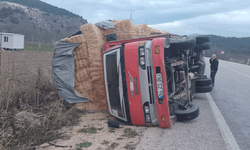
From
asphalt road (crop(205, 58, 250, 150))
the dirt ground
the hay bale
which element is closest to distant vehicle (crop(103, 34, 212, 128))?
the dirt ground

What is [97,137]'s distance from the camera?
4.68m

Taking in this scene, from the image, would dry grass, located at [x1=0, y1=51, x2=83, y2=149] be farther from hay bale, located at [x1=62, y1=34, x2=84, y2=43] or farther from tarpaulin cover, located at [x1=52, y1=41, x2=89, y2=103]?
hay bale, located at [x1=62, y1=34, x2=84, y2=43]

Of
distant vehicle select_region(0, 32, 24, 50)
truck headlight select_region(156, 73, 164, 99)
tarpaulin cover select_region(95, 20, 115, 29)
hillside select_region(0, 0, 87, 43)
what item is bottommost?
truck headlight select_region(156, 73, 164, 99)

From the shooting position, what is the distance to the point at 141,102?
4.96m

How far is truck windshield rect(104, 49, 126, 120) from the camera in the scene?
17.1ft

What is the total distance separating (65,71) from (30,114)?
2023mm

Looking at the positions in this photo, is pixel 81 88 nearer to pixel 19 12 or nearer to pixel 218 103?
pixel 218 103

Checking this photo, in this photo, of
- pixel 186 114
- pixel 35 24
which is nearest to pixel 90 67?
pixel 186 114

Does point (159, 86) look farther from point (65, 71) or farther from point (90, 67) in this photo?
point (65, 71)

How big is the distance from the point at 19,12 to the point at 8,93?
245 ft

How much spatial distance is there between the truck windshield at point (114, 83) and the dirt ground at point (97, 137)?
1.30 ft

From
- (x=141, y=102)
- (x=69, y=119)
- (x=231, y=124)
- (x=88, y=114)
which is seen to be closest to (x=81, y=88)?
(x=88, y=114)

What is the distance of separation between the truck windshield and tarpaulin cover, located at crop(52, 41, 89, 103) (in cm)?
151

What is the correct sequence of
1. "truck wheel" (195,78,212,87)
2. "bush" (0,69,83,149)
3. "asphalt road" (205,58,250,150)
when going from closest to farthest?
"bush" (0,69,83,149)
"asphalt road" (205,58,250,150)
"truck wheel" (195,78,212,87)
